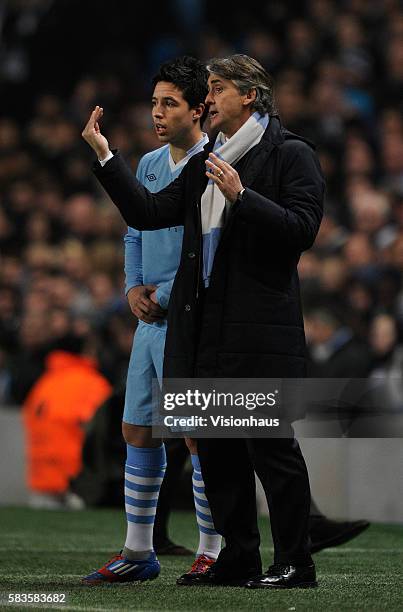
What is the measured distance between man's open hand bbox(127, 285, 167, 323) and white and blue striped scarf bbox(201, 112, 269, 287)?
52cm

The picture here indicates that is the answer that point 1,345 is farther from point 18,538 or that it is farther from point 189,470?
point 18,538

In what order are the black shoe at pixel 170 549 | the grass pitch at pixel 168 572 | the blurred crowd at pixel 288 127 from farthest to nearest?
the blurred crowd at pixel 288 127 → the black shoe at pixel 170 549 → the grass pitch at pixel 168 572

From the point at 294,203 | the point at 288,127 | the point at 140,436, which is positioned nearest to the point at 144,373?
the point at 140,436

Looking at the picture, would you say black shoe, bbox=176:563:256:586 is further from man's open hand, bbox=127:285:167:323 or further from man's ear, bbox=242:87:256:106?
man's ear, bbox=242:87:256:106

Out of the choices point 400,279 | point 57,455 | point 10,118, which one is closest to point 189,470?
point 57,455

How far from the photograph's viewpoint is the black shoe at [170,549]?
7.38 m

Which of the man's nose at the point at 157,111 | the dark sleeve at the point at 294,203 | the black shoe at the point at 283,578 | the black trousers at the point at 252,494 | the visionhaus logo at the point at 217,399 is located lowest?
the black shoe at the point at 283,578

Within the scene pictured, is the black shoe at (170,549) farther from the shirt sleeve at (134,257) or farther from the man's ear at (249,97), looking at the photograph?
the man's ear at (249,97)

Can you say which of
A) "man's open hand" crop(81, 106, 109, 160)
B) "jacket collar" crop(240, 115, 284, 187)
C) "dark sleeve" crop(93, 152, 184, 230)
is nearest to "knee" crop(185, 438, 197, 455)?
"dark sleeve" crop(93, 152, 184, 230)

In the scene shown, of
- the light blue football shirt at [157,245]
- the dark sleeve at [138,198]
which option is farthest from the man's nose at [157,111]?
the dark sleeve at [138,198]

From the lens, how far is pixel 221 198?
538cm

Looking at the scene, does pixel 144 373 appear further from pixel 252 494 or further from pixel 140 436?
pixel 252 494

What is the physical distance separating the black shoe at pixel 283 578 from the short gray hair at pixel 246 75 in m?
1.66

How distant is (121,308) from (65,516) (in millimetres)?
2963
